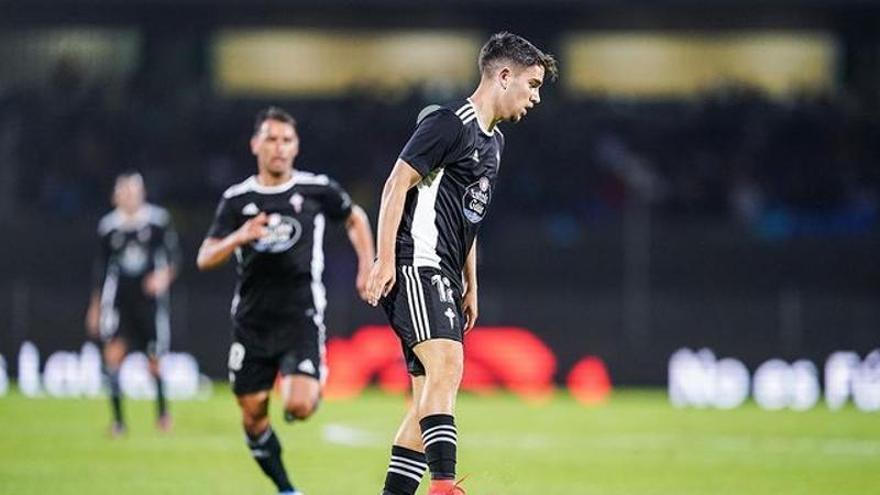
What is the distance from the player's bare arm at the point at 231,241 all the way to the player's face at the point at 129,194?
692cm

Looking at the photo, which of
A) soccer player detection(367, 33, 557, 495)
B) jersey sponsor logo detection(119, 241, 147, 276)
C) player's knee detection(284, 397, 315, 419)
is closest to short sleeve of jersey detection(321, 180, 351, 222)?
player's knee detection(284, 397, 315, 419)

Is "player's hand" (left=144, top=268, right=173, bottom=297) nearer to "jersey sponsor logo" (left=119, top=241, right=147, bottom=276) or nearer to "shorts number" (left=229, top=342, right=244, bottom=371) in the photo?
"jersey sponsor logo" (left=119, top=241, right=147, bottom=276)

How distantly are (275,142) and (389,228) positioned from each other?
10.2ft

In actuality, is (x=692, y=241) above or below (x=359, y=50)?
below

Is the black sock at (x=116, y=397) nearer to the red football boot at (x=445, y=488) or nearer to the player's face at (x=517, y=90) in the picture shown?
the player's face at (x=517, y=90)

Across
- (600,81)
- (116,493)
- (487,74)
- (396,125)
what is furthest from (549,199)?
(487,74)

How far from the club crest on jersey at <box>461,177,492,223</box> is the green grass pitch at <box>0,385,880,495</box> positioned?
3.67 m

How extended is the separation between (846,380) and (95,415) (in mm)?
9298

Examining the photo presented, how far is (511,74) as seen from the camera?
8.62 m

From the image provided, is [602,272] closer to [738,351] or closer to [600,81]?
[738,351]

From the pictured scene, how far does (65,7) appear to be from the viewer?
29.5 m

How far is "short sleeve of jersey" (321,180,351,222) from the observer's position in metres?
11.5

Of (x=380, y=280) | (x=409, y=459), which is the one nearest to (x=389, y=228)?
(x=380, y=280)

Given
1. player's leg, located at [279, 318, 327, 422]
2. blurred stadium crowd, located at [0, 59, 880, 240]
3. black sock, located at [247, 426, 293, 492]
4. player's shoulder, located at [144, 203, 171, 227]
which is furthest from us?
blurred stadium crowd, located at [0, 59, 880, 240]
